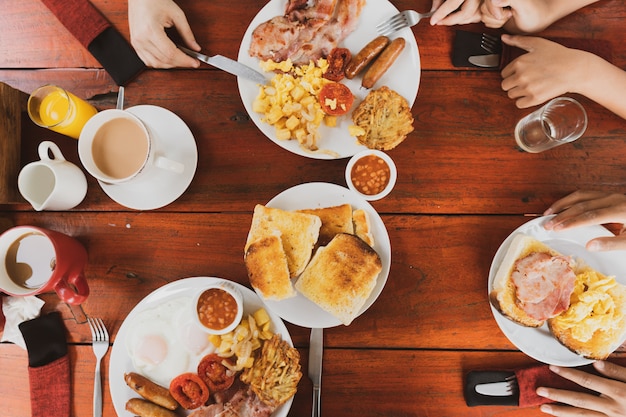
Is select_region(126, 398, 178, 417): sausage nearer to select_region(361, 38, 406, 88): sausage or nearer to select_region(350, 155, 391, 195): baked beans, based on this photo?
select_region(350, 155, 391, 195): baked beans

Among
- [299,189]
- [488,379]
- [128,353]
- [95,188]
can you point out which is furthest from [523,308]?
[95,188]

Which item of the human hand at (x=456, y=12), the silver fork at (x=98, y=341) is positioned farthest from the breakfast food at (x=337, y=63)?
the silver fork at (x=98, y=341)

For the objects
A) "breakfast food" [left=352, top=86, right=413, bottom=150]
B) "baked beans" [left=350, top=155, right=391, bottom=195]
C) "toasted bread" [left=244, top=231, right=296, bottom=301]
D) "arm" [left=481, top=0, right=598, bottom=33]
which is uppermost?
"arm" [left=481, top=0, right=598, bottom=33]

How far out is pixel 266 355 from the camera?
5.31 ft

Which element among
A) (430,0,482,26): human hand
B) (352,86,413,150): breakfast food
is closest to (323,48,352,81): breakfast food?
(352,86,413,150): breakfast food

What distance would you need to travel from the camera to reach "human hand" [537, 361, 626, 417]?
1.65 m

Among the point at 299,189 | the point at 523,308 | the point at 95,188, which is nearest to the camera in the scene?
the point at 523,308

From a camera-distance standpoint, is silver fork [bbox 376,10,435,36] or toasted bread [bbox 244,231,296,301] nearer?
toasted bread [bbox 244,231,296,301]

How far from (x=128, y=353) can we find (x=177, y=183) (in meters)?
0.70

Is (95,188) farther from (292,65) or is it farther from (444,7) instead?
(444,7)

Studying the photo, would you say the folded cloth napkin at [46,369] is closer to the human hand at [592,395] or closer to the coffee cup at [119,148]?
the coffee cup at [119,148]

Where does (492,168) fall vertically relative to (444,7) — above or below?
below

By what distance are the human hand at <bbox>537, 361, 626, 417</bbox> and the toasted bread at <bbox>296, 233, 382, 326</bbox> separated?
81cm

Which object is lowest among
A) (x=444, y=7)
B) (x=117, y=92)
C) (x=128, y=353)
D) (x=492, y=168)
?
(x=128, y=353)
